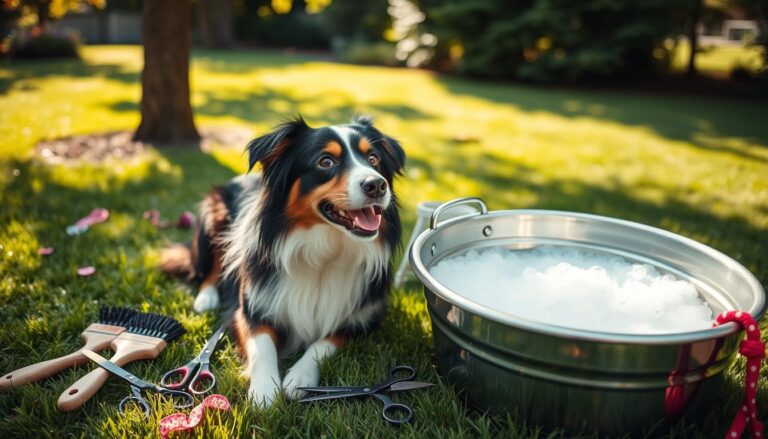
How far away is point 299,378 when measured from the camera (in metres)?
2.30

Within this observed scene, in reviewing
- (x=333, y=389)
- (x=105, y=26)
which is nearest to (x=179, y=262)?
(x=333, y=389)

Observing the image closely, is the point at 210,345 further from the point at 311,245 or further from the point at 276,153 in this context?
the point at 276,153

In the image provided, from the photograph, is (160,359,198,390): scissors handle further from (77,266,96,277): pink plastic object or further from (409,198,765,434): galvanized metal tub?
(77,266,96,277): pink plastic object

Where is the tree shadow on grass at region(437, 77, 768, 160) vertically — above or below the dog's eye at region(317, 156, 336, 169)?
below

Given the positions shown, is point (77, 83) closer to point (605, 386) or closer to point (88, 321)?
point (88, 321)

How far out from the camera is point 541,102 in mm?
12406

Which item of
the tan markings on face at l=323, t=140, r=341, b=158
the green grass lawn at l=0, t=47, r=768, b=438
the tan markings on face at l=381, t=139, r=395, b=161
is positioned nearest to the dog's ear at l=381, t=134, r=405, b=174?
the tan markings on face at l=381, t=139, r=395, b=161

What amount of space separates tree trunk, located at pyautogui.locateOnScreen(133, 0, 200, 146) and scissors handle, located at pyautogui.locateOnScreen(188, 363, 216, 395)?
498 cm

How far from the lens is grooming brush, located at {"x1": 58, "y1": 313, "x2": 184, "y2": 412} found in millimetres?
2051

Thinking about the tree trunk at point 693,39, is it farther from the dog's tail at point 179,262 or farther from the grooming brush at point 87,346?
the grooming brush at point 87,346

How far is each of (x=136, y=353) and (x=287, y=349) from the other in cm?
73

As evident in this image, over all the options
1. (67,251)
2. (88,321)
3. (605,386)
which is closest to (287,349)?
(88,321)

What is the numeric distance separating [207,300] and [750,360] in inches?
108

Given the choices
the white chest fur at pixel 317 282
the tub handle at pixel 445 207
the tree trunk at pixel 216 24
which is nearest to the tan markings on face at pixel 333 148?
the white chest fur at pixel 317 282
